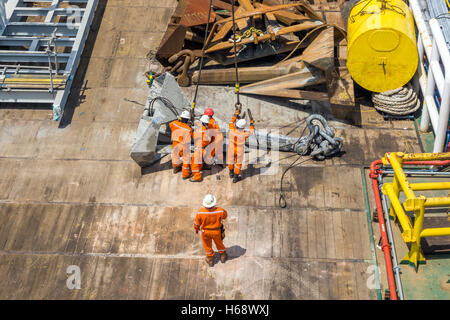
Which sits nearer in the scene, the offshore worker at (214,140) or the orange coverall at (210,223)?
the orange coverall at (210,223)

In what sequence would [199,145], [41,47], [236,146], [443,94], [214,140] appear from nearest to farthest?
1. [443,94]
2. [236,146]
3. [199,145]
4. [214,140]
5. [41,47]

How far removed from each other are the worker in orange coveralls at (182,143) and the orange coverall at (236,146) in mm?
780

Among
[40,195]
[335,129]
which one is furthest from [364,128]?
[40,195]

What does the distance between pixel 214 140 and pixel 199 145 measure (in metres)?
0.34

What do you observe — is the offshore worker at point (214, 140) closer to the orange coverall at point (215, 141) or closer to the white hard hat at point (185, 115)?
the orange coverall at point (215, 141)

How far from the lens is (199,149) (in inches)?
398

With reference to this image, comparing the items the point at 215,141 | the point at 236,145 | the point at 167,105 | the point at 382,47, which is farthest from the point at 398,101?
the point at 167,105

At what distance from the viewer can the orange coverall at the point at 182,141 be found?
33.2 feet

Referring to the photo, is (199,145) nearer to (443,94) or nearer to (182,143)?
(182,143)

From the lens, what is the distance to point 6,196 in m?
10.1

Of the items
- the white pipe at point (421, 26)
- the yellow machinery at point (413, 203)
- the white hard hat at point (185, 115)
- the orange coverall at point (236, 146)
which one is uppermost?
the white pipe at point (421, 26)

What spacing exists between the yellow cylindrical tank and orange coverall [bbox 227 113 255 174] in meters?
2.91

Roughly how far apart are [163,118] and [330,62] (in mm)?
3465

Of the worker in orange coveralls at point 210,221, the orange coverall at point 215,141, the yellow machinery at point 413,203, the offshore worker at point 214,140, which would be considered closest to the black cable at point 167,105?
the offshore worker at point 214,140
